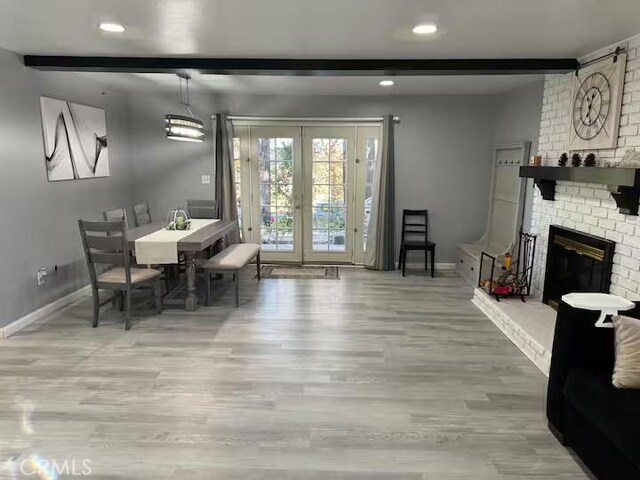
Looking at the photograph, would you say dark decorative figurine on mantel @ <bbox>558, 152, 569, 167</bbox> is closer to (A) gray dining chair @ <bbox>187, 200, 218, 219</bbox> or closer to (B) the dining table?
(B) the dining table

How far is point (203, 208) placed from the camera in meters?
5.55

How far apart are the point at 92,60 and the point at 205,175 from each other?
8.41 ft

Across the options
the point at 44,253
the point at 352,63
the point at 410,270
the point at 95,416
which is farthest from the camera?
the point at 410,270

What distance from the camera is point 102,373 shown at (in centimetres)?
301

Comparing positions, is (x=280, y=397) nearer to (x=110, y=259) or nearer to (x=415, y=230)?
(x=110, y=259)

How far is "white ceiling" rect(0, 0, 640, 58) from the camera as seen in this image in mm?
2416

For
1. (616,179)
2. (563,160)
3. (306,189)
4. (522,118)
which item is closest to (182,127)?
(306,189)

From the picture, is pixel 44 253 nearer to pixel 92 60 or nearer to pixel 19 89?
pixel 19 89

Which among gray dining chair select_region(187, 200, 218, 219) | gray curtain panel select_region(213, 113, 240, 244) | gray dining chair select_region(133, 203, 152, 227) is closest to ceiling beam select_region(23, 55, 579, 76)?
gray dining chair select_region(133, 203, 152, 227)

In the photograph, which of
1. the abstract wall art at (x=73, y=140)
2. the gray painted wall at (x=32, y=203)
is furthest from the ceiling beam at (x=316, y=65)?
the abstract wall art at (x=73, y=140)

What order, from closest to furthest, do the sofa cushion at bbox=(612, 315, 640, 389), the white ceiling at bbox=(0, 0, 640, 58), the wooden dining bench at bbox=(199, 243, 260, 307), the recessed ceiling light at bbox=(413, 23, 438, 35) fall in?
the sofa cushion at bbox=(612, 315, 640, 389)
the white ceiling at bbox=(0, 0, 640, 58)
the recessed ceiling light at bbox=(413, 23, 438, 35)
the wooden dining bench at bbox=(199, 243, 260, 307)

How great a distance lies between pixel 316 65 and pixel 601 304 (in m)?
2.72

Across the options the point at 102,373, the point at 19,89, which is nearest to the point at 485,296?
the point at 102,373

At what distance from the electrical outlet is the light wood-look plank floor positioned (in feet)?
1.35
